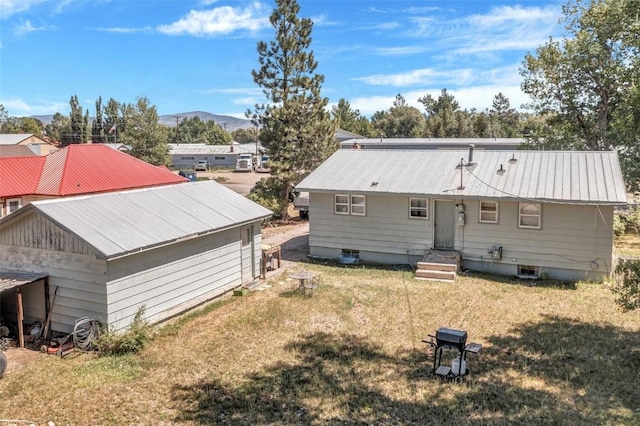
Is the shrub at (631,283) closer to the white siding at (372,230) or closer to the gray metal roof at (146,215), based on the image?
the white siding at (372,230)

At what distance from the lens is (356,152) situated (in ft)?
67.8

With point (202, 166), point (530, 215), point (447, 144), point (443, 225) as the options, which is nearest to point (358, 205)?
point (443, 225)

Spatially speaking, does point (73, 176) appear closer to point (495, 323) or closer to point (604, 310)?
point (495, 323)

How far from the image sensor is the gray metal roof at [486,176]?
48.4 feet

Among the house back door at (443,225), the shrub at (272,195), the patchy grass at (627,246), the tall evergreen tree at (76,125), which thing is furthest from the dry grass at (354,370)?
the tall evergreen tree at (76,125)

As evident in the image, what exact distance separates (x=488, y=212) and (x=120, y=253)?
11495 mm

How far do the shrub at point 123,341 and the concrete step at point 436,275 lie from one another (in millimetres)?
8809

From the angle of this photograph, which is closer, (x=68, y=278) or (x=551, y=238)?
(x=68, y=278)

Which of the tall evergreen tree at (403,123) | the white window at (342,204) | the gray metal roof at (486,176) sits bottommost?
the white window at (342,204)

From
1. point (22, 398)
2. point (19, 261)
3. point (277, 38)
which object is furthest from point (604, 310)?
point (277, 38)

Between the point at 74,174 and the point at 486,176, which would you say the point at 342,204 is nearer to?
the point at 486,176

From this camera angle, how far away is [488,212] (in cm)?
1583

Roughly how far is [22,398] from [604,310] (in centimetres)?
1318

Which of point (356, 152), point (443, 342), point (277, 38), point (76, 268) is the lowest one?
point (443, 342)
